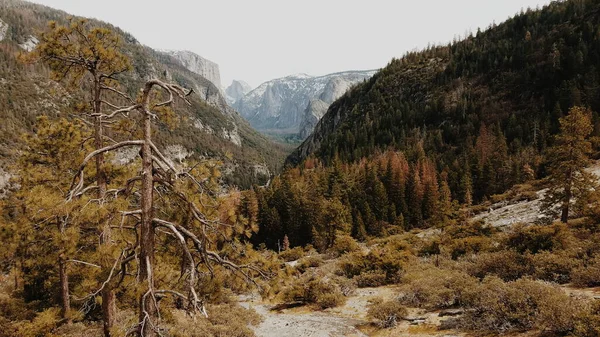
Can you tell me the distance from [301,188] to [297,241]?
11544mm

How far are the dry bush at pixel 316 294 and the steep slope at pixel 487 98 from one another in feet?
189

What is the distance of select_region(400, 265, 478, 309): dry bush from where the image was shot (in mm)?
14637

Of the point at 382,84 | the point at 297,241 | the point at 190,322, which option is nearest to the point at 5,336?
the point at 190,322

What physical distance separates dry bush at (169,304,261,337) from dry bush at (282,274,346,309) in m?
2.85

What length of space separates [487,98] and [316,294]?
124 meters

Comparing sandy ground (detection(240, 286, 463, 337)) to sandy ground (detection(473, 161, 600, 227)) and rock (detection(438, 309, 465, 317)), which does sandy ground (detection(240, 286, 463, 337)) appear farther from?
sandy ground (detection(473, 161, 600, 227))

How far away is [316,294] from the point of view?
2011 centimetres

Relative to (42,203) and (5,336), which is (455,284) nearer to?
(42,203)

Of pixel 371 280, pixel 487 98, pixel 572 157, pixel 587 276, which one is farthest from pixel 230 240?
pixel 487 98

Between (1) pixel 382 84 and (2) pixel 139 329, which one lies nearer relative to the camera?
(2) pixel 139 329

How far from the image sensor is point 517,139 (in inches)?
3467

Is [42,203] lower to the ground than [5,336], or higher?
higher

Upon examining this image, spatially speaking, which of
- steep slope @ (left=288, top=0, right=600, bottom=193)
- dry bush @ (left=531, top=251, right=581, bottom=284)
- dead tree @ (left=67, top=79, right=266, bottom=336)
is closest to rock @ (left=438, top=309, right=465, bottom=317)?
dry bush @ (left=531, top=251, right=581, bottom=284)

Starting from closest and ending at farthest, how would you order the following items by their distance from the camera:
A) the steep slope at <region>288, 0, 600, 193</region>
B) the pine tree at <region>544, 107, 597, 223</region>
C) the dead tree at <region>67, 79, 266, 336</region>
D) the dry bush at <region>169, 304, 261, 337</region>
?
the dead tree at <region>67, 79, 266, 336</region>, the dry bush at <region>169, 304, 261, 337</region>, the pine tree at <region>544, 107, 597, 223</region>, the steep slope at <region>288, 0, 600, 193</region>
